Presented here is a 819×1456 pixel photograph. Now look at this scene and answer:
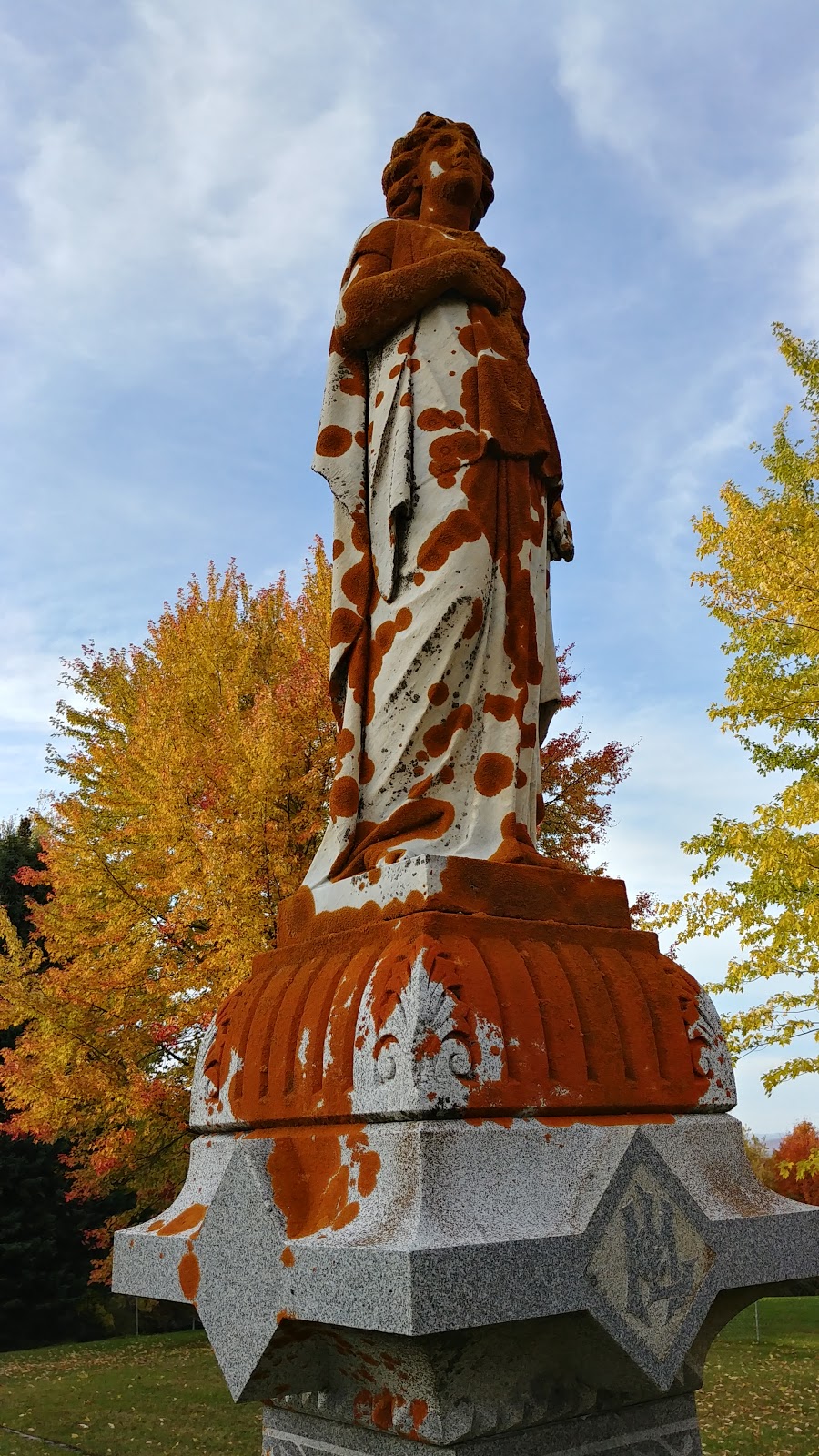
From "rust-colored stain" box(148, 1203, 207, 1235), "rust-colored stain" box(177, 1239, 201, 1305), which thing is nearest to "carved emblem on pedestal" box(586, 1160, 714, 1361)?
"rust-colored stain" box(177, 1239, 201, 1305)

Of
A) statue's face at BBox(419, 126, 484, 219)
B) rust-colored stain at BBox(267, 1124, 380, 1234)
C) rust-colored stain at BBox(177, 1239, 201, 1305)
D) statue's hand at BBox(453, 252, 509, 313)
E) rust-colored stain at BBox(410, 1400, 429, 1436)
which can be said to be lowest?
rust-colored stain at BBox(410, 1400, 429, 1436)

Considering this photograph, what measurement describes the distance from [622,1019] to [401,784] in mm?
901

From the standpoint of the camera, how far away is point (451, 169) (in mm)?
3900

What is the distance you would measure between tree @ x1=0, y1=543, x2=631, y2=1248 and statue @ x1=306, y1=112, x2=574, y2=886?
242 inches

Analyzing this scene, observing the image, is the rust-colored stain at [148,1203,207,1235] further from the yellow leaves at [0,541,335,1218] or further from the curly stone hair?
the yellow leaves at [0,541,335,1218]

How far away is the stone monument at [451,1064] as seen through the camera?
2.23 metres

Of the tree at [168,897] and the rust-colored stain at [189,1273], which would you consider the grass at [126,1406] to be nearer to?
the tree at [168,897]

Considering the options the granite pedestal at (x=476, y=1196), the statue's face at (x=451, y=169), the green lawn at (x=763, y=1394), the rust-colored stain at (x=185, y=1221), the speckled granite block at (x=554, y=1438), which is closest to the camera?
the granite pedestal at (x=476, y=1196)

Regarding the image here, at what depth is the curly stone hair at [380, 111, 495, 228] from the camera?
4.01 m

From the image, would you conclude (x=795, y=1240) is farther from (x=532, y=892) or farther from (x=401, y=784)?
(x=401, y=784)

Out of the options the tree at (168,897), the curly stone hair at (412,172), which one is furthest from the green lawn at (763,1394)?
the curly stone hair at (412,172)

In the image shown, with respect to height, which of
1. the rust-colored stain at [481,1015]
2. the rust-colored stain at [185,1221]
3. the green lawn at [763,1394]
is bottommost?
the green lawn at [763,1394]

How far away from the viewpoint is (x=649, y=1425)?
8.75 feet

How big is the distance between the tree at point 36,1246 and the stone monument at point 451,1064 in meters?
11.7
